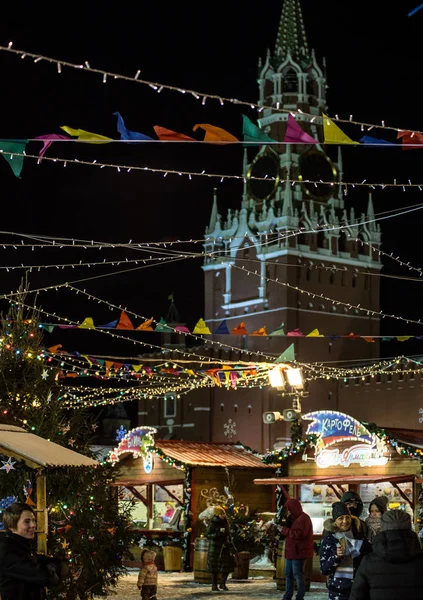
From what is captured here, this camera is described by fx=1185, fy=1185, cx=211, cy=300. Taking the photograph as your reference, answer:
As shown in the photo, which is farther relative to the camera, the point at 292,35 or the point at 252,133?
the point at 292,35

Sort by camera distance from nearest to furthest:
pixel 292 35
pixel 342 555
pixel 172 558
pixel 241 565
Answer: pixel 342 555 < pixel 241 565 < pixel 172 558 < pixel 292 35

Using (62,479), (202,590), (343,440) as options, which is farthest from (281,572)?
(62,479)

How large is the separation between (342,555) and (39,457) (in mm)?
2635

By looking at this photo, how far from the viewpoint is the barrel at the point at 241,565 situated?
20500 mm

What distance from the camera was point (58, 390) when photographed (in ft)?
48.4

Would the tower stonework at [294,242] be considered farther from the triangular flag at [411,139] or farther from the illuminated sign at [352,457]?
the triangular flag at [411,139]

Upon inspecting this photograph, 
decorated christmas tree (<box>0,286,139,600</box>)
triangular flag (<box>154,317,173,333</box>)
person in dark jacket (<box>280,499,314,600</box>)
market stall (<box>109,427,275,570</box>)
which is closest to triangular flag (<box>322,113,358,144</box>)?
decorated christmas tree (<box>0,286,139,600</box>)

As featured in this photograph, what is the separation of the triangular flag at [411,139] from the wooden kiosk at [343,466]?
28.0 ft

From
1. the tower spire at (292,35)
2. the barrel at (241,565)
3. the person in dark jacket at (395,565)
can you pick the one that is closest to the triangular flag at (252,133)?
the person in dark jacket at (395,565)

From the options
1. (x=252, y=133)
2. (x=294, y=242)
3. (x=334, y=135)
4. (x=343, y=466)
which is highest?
(x=294, y=242)

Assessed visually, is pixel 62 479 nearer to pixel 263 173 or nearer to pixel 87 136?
pixel 87 136

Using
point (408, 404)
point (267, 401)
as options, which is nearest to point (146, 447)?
point (408, 404)

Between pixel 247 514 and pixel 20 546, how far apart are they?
14.2m

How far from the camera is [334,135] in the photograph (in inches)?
412
